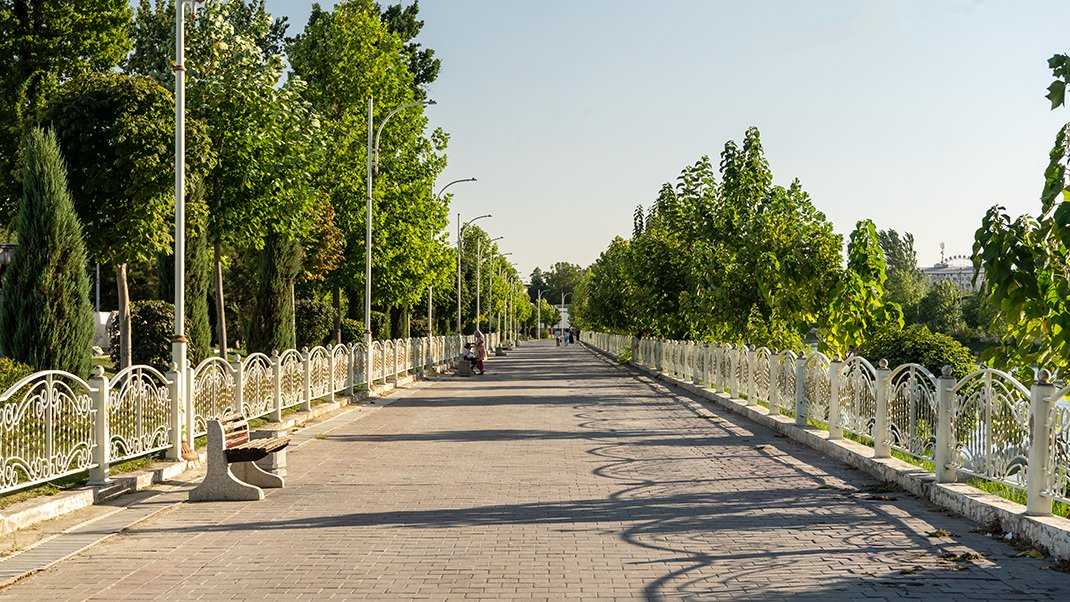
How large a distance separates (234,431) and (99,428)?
139 cm

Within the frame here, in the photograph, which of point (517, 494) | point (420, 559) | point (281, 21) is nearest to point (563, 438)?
point (517, 494)

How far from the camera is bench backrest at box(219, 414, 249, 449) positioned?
980 cm

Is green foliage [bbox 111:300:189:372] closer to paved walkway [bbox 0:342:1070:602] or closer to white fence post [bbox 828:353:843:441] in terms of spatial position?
paved walkway [bbox 0:342:1070:602]

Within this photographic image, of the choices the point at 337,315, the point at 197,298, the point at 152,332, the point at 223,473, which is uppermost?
the point at 197,298

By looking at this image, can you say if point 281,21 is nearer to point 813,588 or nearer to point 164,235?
point 164,235

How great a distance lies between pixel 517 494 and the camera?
9688 millimetres

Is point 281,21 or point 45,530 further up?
point 281,21

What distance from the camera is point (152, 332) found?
24.8 meters

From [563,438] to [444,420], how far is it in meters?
3.97

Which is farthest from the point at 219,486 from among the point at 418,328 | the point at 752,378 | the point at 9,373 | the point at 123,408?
the point at 418,328

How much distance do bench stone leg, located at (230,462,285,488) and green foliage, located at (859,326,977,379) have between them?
8.07 metres

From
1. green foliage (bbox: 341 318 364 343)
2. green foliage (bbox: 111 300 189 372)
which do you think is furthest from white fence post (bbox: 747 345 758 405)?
green foliage (bbox: 341 318 364 343)

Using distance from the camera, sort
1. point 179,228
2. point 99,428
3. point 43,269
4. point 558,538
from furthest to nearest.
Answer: point 43,269 → point 179,228 → point 99,428 → point 558,538

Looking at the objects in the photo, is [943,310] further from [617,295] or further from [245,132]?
[245,132]
